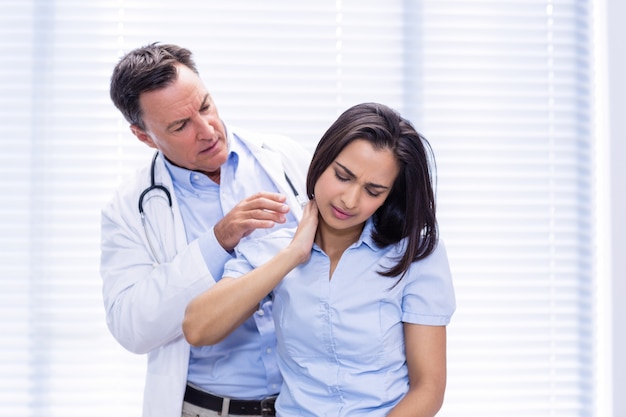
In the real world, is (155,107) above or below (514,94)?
below

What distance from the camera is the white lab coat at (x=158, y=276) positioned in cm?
154

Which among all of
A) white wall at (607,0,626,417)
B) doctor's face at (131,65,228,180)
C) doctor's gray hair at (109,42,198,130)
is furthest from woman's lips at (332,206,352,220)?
white wall at (607,0,626,417)

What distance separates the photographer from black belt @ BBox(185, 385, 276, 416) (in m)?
1.58

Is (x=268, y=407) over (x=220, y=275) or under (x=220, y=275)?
under

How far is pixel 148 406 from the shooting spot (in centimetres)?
162

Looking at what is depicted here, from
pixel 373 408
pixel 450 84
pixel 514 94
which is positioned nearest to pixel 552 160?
pixel 514 94

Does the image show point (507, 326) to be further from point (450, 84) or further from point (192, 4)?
point (192, 4)

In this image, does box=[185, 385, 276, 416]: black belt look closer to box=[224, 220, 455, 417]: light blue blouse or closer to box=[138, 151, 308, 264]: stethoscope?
box=[224, 220, 455, 417]: light blue blouse

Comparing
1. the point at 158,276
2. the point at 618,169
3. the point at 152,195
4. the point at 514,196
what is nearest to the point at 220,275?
the point at 158,276

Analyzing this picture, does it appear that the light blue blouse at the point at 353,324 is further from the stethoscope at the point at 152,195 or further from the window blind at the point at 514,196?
the window blind at the point at 514,196

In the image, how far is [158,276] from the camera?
5.17 feet

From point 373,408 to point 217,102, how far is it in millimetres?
1339

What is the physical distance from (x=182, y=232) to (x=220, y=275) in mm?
189

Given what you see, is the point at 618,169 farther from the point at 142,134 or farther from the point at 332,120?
the point at 142,134
